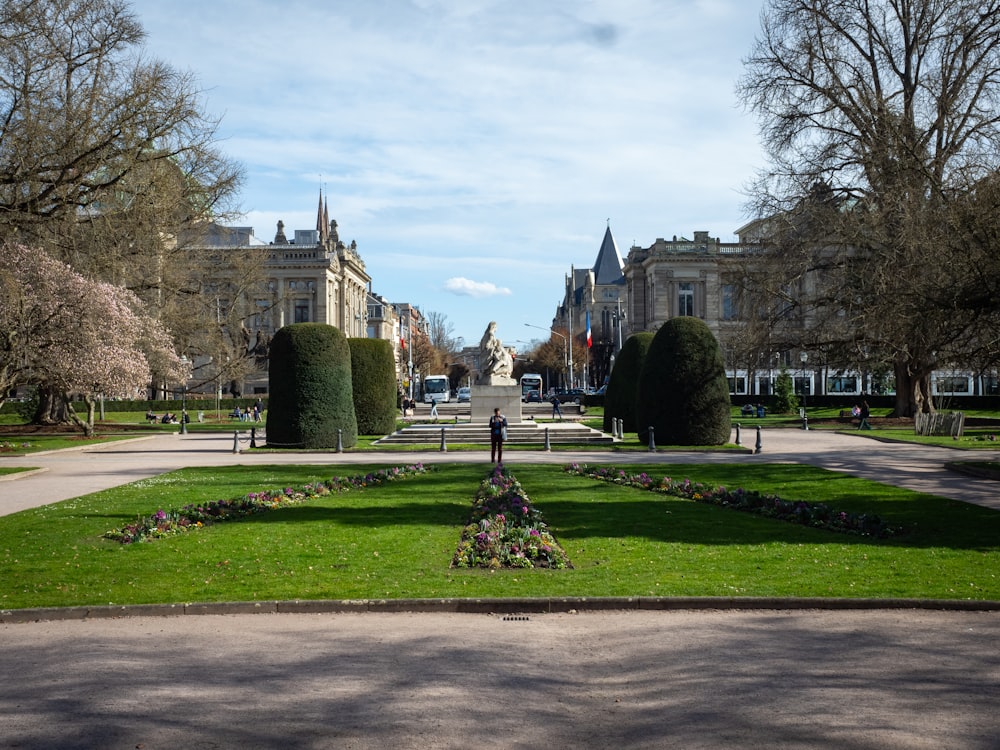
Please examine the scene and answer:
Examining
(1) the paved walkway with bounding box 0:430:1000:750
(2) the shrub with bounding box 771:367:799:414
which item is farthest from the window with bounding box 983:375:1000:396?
(1) the paved walkway with bounding box 0:430:1000:750

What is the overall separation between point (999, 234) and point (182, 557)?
17252mm

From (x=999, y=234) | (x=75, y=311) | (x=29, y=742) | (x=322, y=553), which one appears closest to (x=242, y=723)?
(x=29, y=742)

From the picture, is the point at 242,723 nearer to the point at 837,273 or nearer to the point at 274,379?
the point at 274,379

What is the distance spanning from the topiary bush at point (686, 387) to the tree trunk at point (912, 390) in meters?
16.7

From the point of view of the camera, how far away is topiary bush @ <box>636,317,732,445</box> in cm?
3366

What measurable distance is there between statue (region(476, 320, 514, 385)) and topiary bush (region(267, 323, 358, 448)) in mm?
11984

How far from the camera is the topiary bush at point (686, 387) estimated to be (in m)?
33.7

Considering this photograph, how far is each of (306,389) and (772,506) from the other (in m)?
20.4

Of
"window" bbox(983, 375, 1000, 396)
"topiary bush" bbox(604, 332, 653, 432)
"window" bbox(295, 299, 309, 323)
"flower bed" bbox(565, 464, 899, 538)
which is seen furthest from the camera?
"window" bbox(295, 299, 309, 323)

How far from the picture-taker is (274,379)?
3462 centimetres

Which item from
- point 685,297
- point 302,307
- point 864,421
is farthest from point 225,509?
point 302,307

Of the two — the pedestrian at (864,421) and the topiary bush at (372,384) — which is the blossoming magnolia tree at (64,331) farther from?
the pedestrian at (864,421)

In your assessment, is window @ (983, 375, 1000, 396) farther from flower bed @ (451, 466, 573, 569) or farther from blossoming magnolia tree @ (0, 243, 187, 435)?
flower bed @ (451, 466, 573, 569)

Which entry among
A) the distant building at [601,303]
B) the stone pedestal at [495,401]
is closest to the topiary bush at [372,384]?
the stone pedestal at [495,401]
